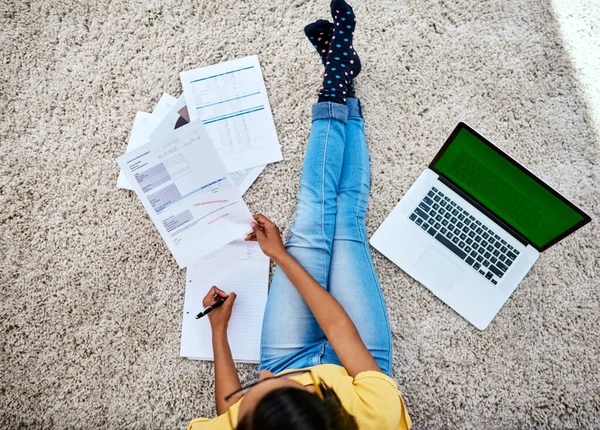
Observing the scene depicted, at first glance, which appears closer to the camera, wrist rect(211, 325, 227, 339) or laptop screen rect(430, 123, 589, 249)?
laptop screen rect(430, 123, 589, 249)

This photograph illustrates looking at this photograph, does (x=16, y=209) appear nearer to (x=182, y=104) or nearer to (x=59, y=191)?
(x=59, y=191)

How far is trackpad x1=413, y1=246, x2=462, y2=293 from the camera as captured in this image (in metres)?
0.96

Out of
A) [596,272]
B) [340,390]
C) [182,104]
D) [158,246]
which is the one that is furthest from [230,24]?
[596,272]

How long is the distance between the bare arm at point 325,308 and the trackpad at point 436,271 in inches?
10.9

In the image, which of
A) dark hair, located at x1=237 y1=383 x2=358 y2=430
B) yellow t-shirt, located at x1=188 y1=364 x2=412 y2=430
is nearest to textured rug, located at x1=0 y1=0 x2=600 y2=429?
yellow t-shirt, located at x1=188 y1=364 x2=412 y2=430

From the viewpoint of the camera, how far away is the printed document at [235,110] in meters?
1.04

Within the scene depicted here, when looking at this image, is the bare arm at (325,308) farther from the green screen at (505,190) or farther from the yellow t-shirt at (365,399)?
the green screen at (505,190)

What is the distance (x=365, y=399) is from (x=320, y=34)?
0.87 meters

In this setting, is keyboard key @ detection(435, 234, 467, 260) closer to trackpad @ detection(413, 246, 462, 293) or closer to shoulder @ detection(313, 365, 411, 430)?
trackpad @ detection(413, 246, 462, 293)

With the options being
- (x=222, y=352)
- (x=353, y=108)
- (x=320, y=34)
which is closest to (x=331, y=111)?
(x=353, y=108)

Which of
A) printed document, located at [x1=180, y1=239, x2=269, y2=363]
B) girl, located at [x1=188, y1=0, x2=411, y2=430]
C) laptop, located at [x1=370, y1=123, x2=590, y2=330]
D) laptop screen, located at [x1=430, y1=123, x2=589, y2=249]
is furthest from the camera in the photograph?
printed document, located at [x1=180, y1=239, x2=269, y2=363]

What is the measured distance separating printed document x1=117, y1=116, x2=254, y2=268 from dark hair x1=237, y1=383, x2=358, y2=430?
44cm

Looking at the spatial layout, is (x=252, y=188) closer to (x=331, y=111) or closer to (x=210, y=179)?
(x=210, y=179)

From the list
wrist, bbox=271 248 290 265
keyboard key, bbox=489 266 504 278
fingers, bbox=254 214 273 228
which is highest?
fingers, bbox=254 214 273 228
